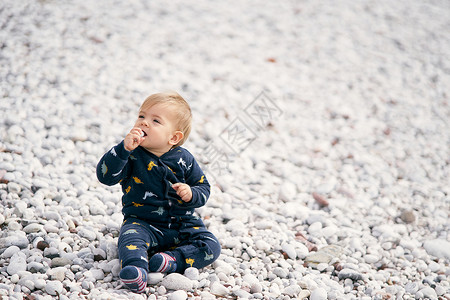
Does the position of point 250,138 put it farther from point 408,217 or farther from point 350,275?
point 350,275

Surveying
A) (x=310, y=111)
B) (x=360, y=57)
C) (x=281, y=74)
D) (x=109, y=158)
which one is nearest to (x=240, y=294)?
(x=109, y=158)

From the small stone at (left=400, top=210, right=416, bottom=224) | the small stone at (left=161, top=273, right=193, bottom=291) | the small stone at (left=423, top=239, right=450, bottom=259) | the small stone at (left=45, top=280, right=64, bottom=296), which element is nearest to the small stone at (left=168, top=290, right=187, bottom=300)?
the small stone at (left=161, top=273, right=193, bottom=291)

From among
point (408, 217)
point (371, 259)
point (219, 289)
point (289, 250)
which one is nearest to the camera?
point (219, 289)

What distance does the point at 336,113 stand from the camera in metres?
5.19

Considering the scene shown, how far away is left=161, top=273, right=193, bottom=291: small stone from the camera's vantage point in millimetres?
2326

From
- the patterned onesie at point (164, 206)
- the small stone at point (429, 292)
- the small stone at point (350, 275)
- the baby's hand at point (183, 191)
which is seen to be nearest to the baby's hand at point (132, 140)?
the patterned onesie at point (164, 206)

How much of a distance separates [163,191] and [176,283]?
0.48 metres

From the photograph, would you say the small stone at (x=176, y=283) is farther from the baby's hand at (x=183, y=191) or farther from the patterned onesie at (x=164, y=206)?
the baby's hand at (x=183, y=191)

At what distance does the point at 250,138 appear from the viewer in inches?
178

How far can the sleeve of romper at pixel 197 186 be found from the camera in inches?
99.5

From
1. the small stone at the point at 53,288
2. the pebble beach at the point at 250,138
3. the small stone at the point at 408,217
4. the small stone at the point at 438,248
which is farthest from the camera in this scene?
the small stone at the point at 408,217

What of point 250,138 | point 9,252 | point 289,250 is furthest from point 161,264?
point 250,138

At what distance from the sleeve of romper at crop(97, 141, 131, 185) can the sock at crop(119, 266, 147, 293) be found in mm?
471

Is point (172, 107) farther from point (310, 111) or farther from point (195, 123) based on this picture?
point (310, 111)
